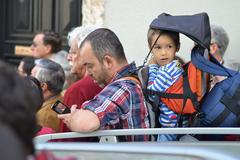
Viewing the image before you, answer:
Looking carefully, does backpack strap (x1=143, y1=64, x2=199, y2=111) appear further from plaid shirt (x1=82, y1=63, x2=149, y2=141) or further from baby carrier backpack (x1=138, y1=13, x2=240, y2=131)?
plaid shirt (x1=82, y1=63, x2=149, y2=141)

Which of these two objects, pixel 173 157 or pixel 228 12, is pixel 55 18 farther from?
pixel 173 157

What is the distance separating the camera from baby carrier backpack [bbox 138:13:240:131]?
3.63m

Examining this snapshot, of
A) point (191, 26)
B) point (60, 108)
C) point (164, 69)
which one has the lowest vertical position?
point (60, 108)

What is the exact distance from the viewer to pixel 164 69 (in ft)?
12.4

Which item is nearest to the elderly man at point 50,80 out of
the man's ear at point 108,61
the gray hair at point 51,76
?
the gray hair at point 51,76

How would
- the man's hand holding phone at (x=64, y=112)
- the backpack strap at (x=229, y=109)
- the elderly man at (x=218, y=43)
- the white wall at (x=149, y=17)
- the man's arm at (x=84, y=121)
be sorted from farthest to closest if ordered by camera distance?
the white wall at (x=149, y=17), the elderly man at (x=218, y=43), the backpack strap at (x=229, y=109), the man's hand holding phone at (x=64, y=112), the man's arm at (x=84, y=121)

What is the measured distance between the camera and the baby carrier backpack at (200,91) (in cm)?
363

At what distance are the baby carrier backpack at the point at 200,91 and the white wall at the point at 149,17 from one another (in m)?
2.68

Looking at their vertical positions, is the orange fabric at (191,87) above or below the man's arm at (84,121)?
above

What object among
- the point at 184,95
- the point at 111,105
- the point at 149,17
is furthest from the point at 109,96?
the point at 149,17

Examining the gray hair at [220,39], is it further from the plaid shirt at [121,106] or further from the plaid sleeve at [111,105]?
the plaid sleeve at [111,105]

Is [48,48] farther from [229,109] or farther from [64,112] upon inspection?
[229,109]

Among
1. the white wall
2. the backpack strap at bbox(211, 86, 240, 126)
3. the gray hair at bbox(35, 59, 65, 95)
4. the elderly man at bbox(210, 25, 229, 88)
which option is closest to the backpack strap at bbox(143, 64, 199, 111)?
the backpack strap at bbox(211, 86, 240, 126)

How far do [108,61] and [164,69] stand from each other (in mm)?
322
